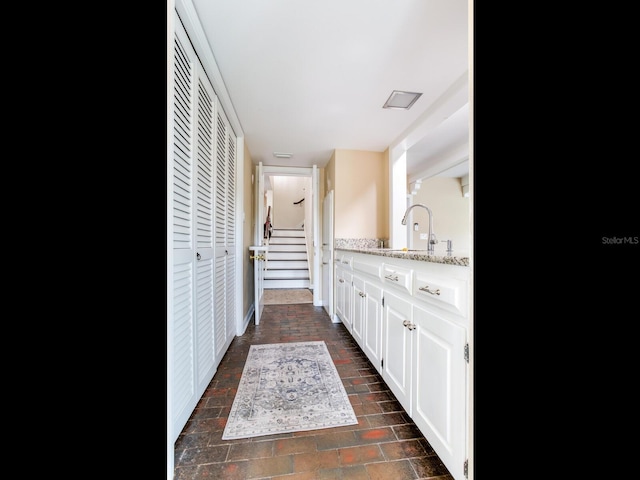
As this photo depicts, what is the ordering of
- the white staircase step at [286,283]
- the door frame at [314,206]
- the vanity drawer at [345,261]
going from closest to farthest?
the vanity drawer at [345,261] < the door frame at [314,206] < the white staircase step at [286,283]

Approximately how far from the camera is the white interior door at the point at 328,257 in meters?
3.55

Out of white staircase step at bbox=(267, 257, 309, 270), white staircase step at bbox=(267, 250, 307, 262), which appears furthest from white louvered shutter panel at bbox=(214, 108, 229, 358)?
white staircase step at bbox=(267, 250, 307, 262)

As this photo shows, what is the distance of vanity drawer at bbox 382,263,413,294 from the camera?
1.44 meters

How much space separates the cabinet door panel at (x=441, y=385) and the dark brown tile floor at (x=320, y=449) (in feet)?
0.53

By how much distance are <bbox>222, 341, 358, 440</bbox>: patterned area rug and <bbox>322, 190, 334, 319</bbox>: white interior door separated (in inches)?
46.9

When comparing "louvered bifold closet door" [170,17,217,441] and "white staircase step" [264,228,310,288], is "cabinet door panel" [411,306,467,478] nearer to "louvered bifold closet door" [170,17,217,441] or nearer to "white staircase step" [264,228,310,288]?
"louvered bifold closet door" [170,17,217,441]

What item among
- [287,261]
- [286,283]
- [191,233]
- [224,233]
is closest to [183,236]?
[191,233]

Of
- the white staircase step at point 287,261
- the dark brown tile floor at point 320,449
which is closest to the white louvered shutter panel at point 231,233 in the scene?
the dark brown tile floor at point 320,449

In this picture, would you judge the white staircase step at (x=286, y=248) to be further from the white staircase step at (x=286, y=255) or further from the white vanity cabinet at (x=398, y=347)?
the white vanity cabinet at (x=398, y=347)
